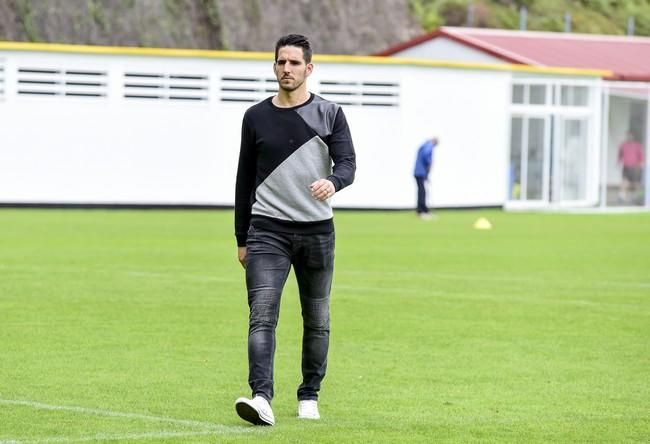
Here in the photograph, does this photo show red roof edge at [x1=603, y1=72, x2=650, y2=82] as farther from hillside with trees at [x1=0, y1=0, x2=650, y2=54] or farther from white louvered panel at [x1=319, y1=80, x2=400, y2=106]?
hillside with trees at [x1=0, y1=0, x2=650, y2=54]

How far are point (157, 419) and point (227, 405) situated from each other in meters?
0.69

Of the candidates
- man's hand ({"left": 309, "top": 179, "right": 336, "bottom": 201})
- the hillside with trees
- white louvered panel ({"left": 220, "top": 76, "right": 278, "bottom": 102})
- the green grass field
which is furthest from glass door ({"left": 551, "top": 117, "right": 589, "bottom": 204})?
man's hand ({"left": 309, "top": 179, "right": 336, "bottom": 201})

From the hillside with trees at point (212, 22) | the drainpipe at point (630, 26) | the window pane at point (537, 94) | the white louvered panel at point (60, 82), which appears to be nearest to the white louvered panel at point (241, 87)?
the white louvered panel at point (60, 82)

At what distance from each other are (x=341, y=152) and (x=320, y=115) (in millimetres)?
236

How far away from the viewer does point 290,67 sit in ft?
28.5

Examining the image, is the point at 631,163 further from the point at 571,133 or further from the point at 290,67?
the point at 290,67

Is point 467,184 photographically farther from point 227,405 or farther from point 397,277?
point 227,405

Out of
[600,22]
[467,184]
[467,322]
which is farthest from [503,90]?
[600,22]

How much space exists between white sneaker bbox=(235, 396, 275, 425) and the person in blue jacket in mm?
25762

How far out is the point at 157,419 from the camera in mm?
9031

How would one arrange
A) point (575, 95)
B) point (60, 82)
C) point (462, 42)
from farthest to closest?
point (462, 42), point (575, 95), point (60, 82)

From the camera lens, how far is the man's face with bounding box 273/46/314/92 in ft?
28.4

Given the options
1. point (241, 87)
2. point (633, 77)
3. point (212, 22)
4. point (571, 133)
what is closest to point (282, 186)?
point (241, 87)

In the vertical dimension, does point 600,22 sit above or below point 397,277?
above
